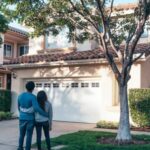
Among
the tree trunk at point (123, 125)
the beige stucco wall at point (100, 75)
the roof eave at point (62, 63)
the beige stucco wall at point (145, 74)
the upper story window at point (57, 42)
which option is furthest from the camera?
the upper story window at point (57, 42)

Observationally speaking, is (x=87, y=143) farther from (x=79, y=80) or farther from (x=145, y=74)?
(x=79, y=80)

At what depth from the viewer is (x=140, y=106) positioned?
1550 centimetres

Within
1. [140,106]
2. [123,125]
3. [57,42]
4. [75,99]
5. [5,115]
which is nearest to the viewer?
[123,125]

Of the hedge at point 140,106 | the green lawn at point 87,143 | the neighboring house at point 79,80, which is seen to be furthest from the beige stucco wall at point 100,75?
the green lawn at point 87,143

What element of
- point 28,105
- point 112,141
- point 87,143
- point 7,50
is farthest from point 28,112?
point 7,50

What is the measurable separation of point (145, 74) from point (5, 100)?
27.3 ft

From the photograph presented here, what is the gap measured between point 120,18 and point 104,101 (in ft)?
15.7

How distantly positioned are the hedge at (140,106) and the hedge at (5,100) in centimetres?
802

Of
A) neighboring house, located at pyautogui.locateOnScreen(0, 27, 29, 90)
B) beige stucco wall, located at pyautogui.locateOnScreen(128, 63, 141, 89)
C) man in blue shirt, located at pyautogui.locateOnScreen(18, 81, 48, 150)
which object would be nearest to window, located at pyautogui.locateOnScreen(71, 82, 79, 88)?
beige stucco wall, located at pyautogui.locateOnScreen(128, 63, 141, 89)

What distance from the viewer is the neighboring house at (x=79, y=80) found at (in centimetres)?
1717

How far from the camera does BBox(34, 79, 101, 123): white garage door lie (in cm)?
1780

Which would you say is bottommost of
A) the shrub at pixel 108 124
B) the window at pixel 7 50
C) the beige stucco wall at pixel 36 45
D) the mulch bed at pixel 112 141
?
the mulch bed at pixel 112 141

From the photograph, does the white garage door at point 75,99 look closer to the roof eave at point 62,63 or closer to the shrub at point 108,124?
the roof eave at point 62,63

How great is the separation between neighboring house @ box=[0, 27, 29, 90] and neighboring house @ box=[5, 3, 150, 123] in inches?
333
